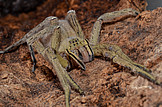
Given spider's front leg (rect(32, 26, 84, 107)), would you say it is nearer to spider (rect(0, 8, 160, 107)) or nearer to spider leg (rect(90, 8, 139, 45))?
spider (rect(0, 8, 160, 107))

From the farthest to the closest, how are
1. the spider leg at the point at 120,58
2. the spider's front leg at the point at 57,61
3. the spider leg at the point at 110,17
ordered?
the spider leg at the point at 110,17 < the spider's front leg at the point at 57,61 < the spider leg at the point at 120,58

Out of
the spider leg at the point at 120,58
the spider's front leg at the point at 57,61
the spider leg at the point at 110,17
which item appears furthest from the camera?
the spider leg at the point at 110,17

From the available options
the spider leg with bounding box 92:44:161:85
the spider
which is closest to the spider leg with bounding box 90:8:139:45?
the spider

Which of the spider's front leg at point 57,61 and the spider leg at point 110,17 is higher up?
the spider leg at point 110,17

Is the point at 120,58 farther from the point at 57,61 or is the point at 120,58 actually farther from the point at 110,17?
the point at 110,17

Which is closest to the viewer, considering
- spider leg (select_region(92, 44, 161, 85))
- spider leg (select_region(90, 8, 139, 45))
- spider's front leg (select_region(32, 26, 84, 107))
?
spider leg (select_region(92, 44, 161, 85))

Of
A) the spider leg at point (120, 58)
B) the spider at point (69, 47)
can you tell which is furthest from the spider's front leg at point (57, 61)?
the spider leg at point (120, 58)

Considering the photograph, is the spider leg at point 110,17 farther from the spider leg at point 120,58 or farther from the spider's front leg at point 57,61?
the spider's front leg at point 57,61
